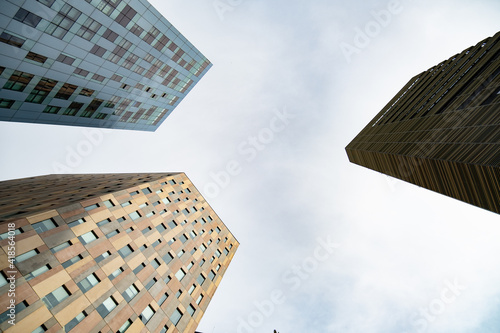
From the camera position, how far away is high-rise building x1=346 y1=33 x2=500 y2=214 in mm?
14648

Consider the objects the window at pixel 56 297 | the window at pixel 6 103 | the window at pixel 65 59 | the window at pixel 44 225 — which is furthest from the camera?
the window at pixel 6 103

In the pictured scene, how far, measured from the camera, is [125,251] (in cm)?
2727

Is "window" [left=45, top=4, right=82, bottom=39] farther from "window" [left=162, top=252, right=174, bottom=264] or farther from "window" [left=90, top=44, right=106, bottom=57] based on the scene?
"window" [left=162, top=252, right=174, bottom=264]

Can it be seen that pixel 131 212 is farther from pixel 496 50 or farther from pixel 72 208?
pixel 496 50

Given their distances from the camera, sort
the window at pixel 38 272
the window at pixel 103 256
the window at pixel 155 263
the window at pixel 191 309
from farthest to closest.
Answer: the window at pixel 191 309 → the window at pixel 155 263 → the window at pixel 103 256 → the window at pixel 38 272

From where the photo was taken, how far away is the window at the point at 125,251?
87.4ft

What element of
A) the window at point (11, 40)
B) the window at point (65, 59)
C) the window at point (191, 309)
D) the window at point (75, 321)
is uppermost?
the window at point (11, 40)

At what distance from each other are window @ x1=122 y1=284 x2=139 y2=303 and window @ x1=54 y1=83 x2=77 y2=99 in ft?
78.0

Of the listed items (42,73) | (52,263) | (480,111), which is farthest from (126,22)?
(480,111)

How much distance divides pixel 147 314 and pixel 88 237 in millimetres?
8935

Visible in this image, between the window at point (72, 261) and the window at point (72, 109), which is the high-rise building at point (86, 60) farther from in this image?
the window at point (72, 261)

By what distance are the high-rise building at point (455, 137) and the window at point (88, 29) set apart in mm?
31934

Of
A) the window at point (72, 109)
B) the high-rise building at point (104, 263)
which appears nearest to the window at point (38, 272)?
the high-rise building at point (104, 263)

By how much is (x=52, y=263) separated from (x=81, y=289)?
2.96 meters
